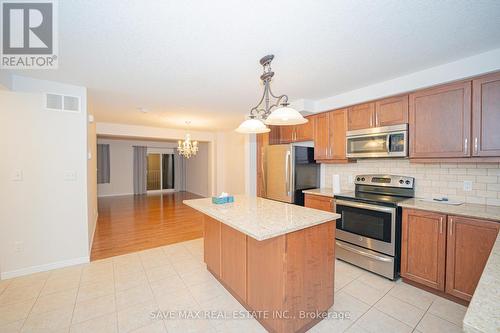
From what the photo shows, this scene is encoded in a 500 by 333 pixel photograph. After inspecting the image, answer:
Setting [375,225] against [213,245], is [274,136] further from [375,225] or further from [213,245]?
[213,245]

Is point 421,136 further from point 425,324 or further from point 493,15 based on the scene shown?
point 425,324

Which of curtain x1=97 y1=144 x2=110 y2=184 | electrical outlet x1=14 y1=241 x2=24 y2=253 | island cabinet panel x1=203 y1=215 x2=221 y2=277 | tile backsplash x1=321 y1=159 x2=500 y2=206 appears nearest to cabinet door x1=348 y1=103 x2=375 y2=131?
tile backsplash x1=321 y1=159 x2=500 y2=206

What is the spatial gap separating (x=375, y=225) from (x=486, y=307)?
2028 millimetres

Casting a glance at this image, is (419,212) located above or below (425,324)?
above

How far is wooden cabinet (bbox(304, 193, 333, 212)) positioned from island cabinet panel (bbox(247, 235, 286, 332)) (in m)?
1.64

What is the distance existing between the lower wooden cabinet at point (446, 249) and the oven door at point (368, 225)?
0.14 metres

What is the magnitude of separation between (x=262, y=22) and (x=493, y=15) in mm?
1621

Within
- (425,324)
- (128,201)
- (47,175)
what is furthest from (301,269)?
(128,201)

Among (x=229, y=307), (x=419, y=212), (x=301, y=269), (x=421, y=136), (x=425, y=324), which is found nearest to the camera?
(x=301, y=269)

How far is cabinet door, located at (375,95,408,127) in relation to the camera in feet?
8.46

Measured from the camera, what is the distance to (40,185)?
8.63 ft

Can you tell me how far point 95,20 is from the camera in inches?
60.2

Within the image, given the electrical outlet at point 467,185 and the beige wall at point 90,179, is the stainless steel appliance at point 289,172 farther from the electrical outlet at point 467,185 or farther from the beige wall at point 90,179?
the beige wall at point 90,179

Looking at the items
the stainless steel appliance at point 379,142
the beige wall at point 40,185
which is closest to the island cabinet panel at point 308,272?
the stainless steel appliance at point 379,142
